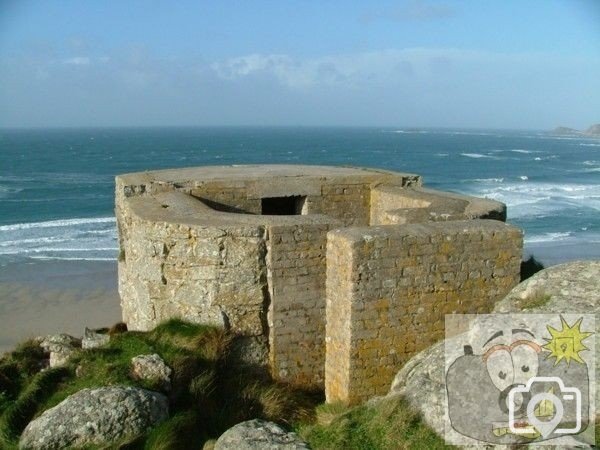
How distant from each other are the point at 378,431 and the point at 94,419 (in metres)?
2.55

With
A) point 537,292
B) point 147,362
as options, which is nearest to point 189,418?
point 147,362

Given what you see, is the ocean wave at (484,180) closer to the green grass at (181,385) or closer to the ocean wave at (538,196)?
the ocean wave at (538,196)

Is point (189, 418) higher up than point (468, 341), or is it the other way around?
point (468, 341)

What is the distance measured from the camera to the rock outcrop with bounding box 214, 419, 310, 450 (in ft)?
17.1

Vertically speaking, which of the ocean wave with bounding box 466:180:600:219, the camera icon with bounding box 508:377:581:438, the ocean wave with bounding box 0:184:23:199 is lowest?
the ocean wave with bounding box 0:184:23:199

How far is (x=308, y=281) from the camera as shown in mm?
7438

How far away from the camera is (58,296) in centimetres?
1942

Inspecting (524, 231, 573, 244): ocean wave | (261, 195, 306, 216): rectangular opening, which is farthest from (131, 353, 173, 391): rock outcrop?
(524, 231, 573, 244): ocean wave

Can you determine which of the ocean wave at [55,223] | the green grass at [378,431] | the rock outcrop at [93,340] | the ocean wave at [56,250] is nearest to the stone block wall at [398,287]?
the green grass at [378,431]

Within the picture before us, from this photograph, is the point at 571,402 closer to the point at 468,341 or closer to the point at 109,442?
the point at 468,341

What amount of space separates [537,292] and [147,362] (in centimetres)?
422

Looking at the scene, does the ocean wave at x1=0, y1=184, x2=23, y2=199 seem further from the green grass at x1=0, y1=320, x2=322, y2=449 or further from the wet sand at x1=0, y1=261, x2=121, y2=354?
the green grass at x1=0, y1=320, x2=322, y2=449

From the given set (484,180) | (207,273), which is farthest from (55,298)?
(484,180)

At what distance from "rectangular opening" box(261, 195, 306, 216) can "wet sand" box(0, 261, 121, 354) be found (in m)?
6.88
